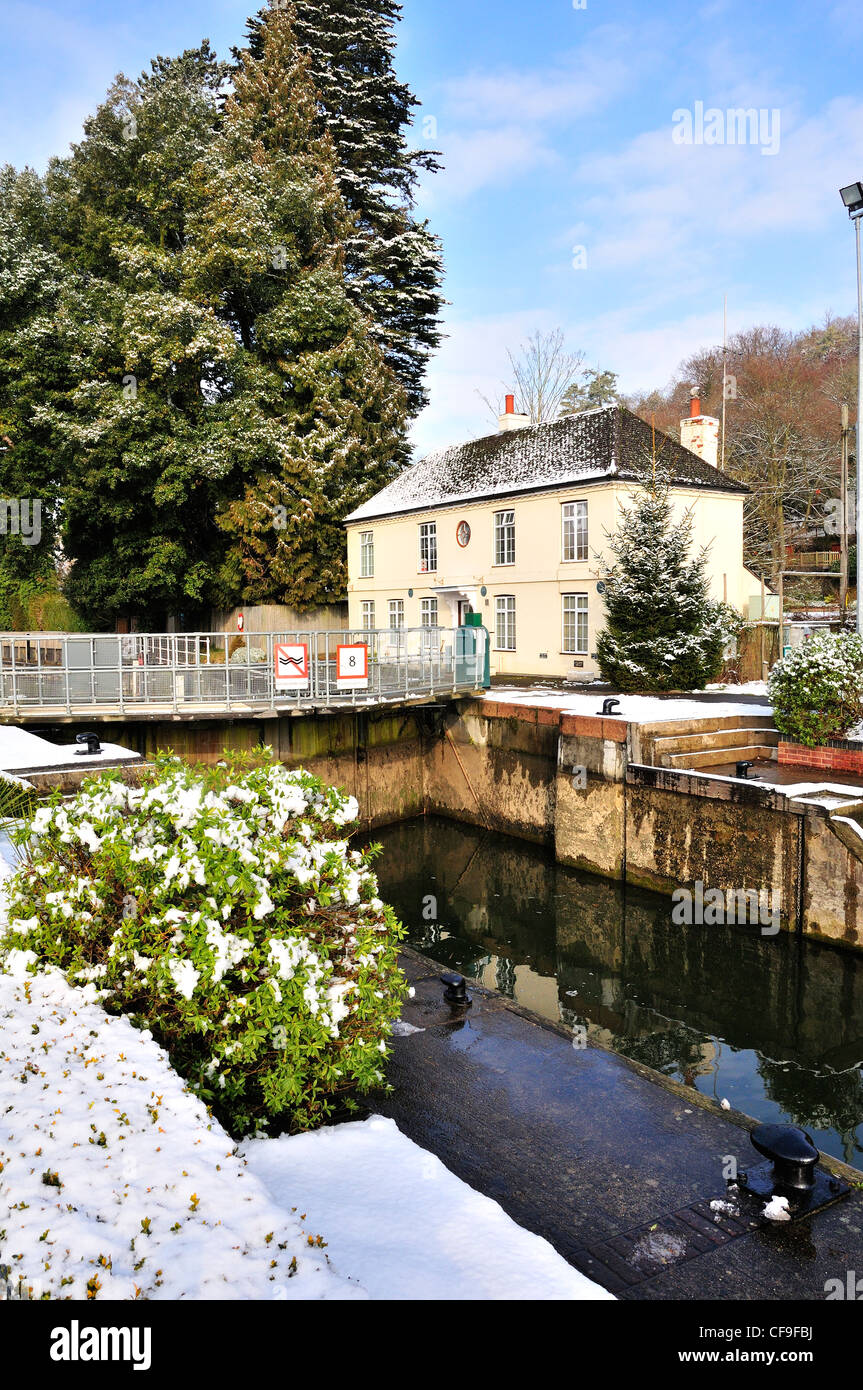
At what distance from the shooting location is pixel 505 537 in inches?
1083

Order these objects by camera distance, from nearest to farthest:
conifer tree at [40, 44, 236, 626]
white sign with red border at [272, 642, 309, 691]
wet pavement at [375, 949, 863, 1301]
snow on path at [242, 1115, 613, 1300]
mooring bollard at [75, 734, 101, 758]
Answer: snow on path at [242, 1115, 613, 1300] → wet pavement at [375, 949, 863, 1301] → mooring bollard at [75, 734, 101, 758] → white sign with red border at [272, 642, 309, 691] → conifer tree at [40, 44, 236, 626]

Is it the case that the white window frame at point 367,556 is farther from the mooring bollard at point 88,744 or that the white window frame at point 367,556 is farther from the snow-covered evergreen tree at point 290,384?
the mooring bollard at point 88,744

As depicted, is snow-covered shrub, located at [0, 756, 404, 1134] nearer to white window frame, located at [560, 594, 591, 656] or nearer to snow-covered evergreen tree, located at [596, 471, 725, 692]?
snow-covered evergreen tree, located at [596, 471, 725, 692]

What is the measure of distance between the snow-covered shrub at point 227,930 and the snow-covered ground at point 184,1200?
0.74 feet

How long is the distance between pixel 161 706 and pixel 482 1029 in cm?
1039

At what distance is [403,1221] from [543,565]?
76.3 ft

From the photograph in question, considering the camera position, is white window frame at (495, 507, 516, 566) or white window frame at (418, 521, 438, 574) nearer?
white window frame at (495, 507, 516, 566)

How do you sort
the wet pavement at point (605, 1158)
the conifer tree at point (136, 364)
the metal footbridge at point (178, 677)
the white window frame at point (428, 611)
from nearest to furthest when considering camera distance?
the wet pavement at point (605, 1158), the metal footbridge at point (178, 677), the white window frame at point (428, 611), the conifer tree at point (136, 364)

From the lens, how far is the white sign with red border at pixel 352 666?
16719mm

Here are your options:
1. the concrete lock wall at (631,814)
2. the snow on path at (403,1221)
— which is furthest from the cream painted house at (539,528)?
the snow on path at (403,1221)

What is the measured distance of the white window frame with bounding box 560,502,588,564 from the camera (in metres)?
24.8

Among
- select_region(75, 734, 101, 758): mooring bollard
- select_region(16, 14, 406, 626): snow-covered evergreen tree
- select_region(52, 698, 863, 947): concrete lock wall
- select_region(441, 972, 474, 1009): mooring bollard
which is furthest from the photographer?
select_region(16, 14, 406, 626): snow-covered evergreen tree

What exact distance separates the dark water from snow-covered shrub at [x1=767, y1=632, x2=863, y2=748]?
3501 mm

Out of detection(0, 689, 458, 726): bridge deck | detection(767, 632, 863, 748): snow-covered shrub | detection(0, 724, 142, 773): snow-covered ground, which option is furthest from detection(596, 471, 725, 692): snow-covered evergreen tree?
detection(0, 724, 142, 773): snow-covered ground
